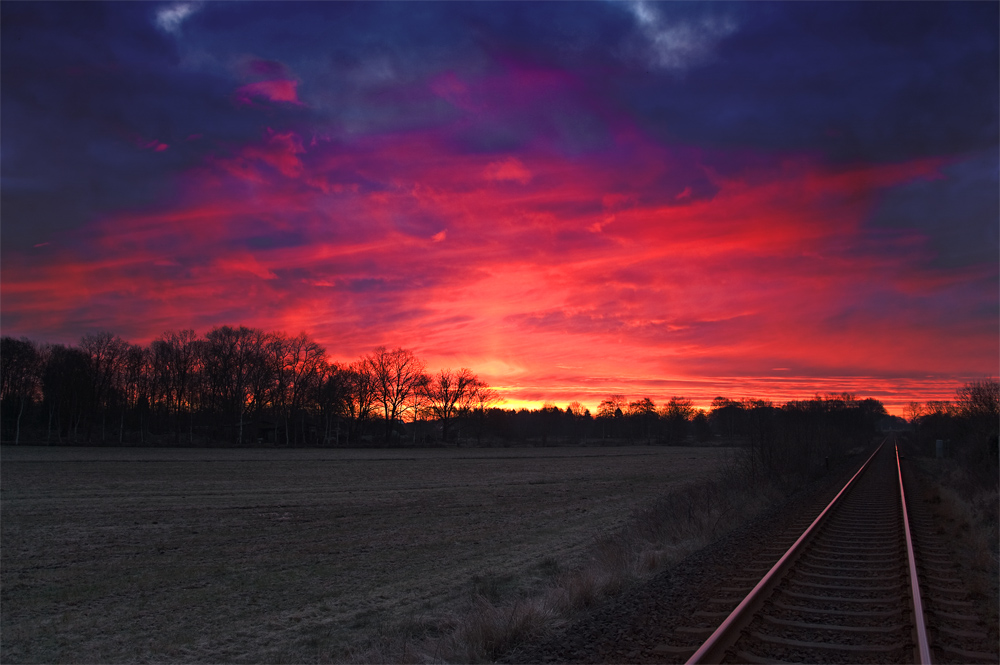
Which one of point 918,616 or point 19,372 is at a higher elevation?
point 19,372

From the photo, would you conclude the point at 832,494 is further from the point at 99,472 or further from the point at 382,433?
the point at 382,433

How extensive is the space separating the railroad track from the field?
5311 millimetres

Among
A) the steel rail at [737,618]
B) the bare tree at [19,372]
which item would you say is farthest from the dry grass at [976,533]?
the bare tree at [19,372]

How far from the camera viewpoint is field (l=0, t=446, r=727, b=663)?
1073 centimetres

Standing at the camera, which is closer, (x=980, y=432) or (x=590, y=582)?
(x=590, y=582)

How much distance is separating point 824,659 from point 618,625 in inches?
96.1

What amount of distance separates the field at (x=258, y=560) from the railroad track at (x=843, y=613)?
531cm

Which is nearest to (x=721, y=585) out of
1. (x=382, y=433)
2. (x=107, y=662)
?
(x=107, y=662)

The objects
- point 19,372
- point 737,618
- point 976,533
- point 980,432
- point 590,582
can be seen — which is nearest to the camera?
point 737,618

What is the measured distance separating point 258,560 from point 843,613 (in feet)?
47.0

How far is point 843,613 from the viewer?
26.3 ft

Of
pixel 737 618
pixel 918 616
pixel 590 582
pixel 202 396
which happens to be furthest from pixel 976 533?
pixel 202 396

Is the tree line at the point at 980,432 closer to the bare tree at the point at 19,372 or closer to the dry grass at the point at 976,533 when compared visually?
the dry grass at the point at 976,533

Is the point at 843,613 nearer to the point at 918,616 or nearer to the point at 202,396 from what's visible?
the point at 918,616
